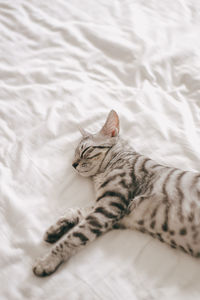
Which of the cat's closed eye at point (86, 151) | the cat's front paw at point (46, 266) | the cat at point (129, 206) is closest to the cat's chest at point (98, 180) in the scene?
the cat at point (129, 206)

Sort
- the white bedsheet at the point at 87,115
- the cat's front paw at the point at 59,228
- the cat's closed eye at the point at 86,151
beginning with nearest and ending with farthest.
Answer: the white bedsheet at the point at 87,115 → the cat's front paw at the point at 59,228 → the cat's closed eye at the point at 86,151

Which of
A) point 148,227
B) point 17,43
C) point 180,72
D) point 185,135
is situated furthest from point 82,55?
point 148,227

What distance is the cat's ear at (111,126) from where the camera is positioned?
1.54 m

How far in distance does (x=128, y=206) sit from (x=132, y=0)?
161 centimetres

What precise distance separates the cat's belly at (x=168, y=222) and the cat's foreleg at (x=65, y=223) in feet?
0.57

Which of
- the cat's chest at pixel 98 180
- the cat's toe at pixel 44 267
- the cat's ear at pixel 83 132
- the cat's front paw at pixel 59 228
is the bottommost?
the cat's toe at pixel 44 267

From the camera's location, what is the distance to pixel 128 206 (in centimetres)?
133

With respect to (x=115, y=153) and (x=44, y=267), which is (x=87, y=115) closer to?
(x=115, y=153)

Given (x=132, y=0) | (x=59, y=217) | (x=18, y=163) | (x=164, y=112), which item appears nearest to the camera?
(x=59, y=217)

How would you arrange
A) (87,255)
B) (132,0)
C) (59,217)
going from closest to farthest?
1. (87,255)
2. (59,217)
3. (132,0)

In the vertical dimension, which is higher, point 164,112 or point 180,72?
point 180,72

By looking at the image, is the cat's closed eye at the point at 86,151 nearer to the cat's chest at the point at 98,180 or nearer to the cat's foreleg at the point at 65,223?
the cat's chest at the point at 98,180

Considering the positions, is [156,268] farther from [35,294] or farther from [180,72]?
[180,72]

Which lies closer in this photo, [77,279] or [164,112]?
[77,279]
